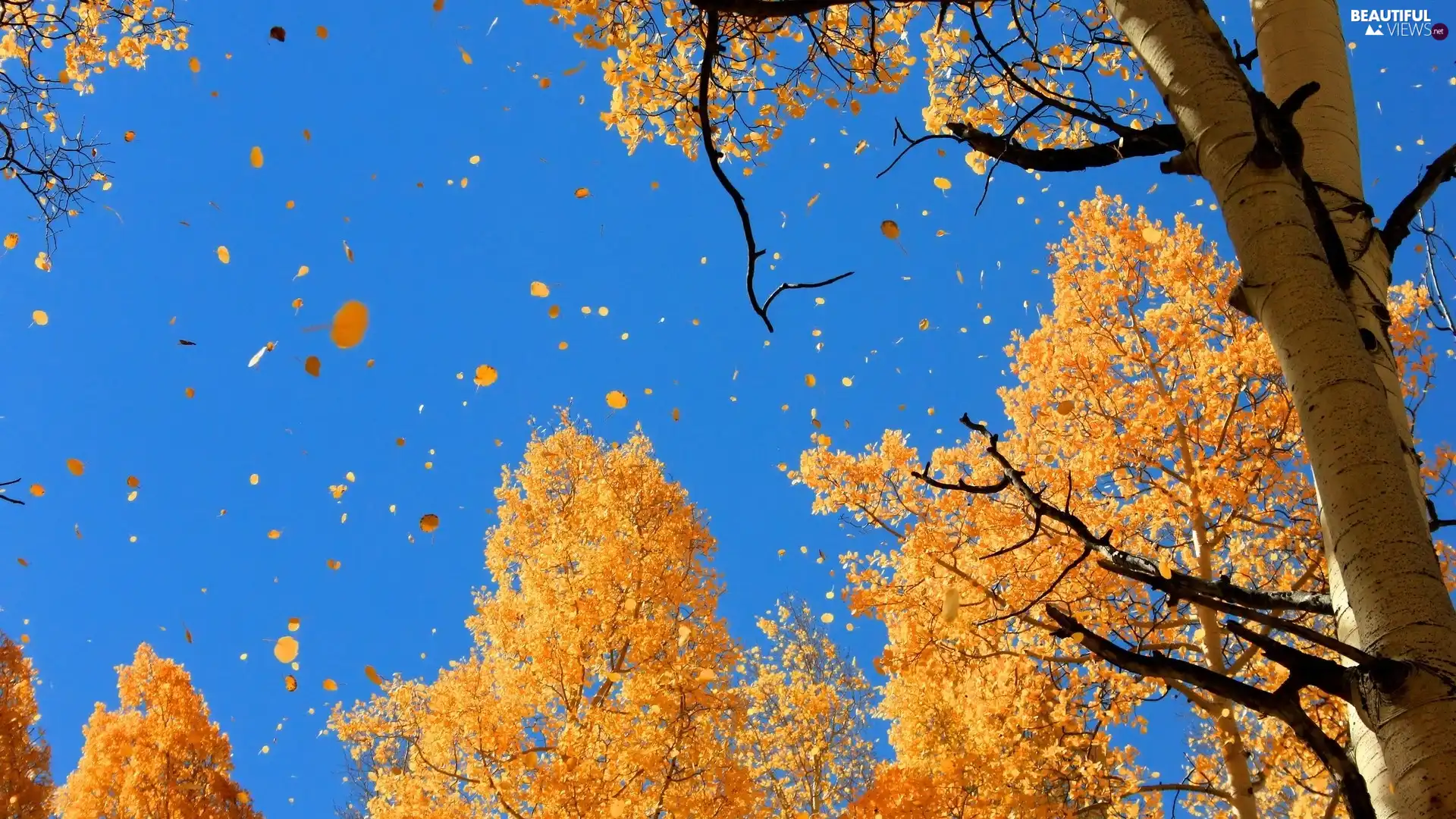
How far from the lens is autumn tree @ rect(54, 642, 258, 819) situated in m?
8.81

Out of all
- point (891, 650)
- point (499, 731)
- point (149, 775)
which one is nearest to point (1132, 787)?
point (891, 650)

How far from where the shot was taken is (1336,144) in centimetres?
163

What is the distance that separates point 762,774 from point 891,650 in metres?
4.34

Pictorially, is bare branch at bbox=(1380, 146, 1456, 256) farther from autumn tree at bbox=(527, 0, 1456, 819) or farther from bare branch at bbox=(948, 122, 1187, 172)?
bare branch at bbox=(948, 122, 1187, 172)

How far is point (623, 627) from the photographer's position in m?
7.08

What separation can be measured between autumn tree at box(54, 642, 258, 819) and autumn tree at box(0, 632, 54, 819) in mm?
313

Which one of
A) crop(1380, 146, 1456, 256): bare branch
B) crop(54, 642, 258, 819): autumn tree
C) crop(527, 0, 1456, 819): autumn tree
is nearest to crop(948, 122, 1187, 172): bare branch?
crop(527, 0, 1456, 819): autumn tree

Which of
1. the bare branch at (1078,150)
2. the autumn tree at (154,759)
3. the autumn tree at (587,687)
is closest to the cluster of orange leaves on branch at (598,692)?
the autumn tree at (587,687)

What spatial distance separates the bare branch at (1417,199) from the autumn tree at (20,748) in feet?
37.2

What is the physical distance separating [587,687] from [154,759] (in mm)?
5560

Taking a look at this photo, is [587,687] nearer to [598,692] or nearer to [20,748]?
[598,692]

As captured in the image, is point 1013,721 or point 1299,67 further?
point 1013,721

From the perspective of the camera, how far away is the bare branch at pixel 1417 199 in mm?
1599

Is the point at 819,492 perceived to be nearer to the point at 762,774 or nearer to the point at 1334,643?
the point at 762,774
